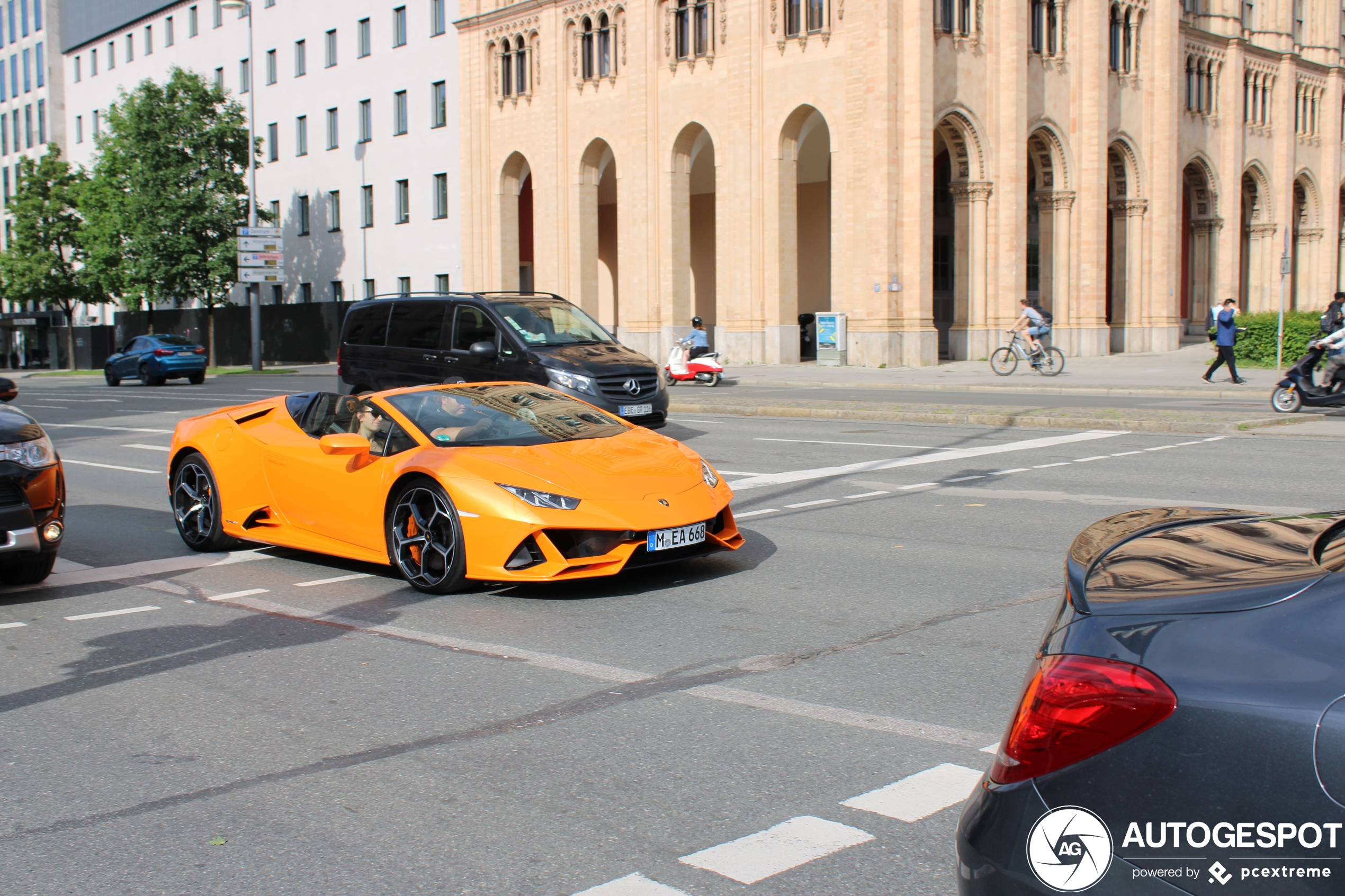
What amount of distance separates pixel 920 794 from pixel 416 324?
498 inches

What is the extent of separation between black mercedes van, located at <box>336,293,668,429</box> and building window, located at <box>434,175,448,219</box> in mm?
36106

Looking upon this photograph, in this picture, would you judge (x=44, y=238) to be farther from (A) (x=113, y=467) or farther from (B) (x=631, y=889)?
(B) (x=631, y=889)

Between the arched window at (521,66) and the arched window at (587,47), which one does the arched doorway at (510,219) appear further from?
the arched window at (587,47)

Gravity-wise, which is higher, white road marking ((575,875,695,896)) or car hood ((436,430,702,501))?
car hood ((436,430,702,501))

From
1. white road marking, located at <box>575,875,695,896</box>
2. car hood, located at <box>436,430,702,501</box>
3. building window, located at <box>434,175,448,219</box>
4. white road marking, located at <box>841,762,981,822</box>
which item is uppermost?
building window, located at <box>434,175,448,219</box>

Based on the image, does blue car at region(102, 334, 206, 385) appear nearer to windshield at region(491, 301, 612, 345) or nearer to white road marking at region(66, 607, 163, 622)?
windshield at region(491, 301, 612, 345)

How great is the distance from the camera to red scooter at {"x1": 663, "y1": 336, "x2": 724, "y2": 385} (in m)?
29.0

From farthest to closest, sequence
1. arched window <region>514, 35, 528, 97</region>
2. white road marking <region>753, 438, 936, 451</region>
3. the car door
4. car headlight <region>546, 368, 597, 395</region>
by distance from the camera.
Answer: arched window <region>514, 35, 528, 97</region>
the car door
car headlight <region>546, 368, 597, 395</region>
white road marking <region>753, 438, 936, 451</region>

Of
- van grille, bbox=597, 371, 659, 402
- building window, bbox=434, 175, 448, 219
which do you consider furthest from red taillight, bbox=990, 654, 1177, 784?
building window, bbox=434, 175, 448, 219

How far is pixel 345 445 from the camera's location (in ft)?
25.5

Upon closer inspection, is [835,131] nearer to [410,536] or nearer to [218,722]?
[410,536]

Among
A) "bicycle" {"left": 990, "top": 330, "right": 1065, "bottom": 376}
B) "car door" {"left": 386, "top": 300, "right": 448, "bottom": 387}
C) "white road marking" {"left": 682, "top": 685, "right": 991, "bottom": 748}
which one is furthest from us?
"bicycle" {"left": 990, "top": 330, "right": 1065, "bottom": 376}

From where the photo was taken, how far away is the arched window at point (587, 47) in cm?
4450

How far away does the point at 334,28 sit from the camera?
54938 millimetres
